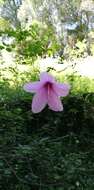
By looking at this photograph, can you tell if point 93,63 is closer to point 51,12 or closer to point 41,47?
point 41,47

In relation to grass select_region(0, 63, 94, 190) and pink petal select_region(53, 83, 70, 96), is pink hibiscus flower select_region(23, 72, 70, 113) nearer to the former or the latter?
pink petal select_region(53, 83, 70, 96)

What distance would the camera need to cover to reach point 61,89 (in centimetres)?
129

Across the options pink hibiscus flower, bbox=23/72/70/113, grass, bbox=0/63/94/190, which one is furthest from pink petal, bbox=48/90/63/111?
grass, bbox=0/63/94/190

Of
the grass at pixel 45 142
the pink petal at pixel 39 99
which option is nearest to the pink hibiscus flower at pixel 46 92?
the pink petal at pixel 39 99

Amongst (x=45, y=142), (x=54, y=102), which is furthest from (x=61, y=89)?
(x=45, y=142)

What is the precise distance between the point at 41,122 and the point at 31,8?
124 feet

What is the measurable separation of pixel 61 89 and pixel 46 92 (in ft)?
0.13

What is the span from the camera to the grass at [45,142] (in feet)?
11.6

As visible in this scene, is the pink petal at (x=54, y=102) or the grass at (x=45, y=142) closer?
the pink petal at (x=54, y=102)

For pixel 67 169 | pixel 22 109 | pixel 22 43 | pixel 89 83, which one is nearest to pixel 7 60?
pixel 22 109

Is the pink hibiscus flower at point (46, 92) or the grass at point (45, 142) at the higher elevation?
the pink hibiscus flower at point (46, 92)

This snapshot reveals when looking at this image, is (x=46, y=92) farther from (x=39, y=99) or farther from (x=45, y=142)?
(x=45, y=142)

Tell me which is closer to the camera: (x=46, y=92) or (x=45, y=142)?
(x=46, y=92)

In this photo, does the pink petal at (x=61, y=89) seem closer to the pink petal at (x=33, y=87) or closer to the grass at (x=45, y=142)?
the pink petal at (x=33, y=87)
